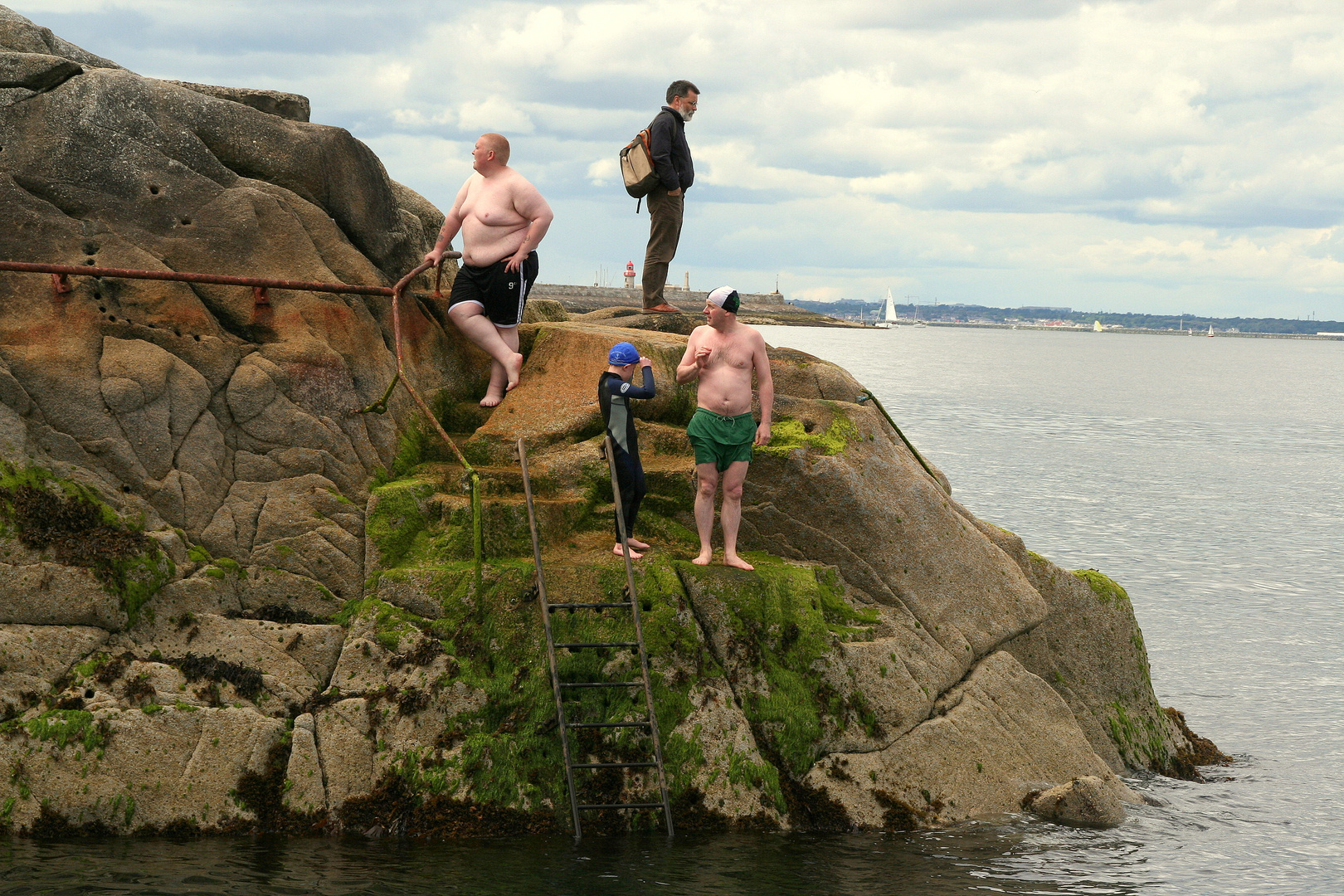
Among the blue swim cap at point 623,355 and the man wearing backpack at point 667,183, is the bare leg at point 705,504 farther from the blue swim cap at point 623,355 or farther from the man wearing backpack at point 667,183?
the man wearing backpack at point 667,183

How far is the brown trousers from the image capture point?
45.6 feet

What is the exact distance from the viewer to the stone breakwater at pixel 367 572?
8734mm

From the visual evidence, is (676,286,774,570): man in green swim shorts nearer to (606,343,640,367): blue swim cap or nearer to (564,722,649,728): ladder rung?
(606,343,640,367): blue swim cap

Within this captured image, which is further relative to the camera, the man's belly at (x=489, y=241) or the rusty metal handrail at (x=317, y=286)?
the man's belly at (x=489, y=241)

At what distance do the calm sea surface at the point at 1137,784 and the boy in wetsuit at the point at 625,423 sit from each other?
2.86 meters

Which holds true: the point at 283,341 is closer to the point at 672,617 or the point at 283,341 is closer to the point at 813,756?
the point at 672,617

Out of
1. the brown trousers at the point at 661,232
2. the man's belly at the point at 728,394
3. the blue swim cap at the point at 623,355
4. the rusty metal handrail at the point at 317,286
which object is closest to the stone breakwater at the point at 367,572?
the rusty metal handrail at the point at 317,286

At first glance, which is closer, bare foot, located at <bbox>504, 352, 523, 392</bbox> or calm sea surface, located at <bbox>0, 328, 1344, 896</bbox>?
calm sea surface, located at <bbox>0, 328, 1344, 896</bbox>

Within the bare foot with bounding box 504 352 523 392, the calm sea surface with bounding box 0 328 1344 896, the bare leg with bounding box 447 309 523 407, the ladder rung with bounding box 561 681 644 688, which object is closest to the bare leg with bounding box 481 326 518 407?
the bare leg with bounding box 447 309 523 407

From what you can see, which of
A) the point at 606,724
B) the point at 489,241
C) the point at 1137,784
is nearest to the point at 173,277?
the point at 489,241

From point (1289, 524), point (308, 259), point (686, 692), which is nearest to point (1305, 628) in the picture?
point (1289, 524)

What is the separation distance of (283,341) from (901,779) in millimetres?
6720

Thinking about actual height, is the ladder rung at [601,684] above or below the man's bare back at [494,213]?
below

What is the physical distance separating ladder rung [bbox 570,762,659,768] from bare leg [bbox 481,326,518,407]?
3.99 m
